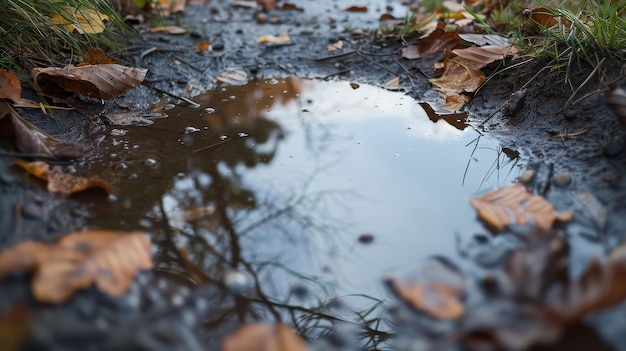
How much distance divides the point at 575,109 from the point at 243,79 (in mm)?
1424

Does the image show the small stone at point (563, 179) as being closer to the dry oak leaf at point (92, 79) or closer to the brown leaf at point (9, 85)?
the dry oak leaf at point (92, 79)

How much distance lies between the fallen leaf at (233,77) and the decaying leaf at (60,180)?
109 cm

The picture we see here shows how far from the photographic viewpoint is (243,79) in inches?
91.8

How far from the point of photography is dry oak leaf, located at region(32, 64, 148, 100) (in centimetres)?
178

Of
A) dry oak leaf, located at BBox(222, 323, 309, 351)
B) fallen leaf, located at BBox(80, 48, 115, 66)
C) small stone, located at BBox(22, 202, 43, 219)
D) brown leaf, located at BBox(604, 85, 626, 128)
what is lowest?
dry oak leaf, located at BBox(222, 323, 309, 351)

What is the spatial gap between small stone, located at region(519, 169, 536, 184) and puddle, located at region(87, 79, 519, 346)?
58 mm

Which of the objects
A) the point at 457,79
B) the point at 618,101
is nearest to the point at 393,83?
the point at 457,79

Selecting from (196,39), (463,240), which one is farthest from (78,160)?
(196,39)

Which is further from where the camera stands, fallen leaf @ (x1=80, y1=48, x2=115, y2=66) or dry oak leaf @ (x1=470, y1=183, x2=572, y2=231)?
fallen leaf @ (x1=80, y1=48, x2=115, y2=66)

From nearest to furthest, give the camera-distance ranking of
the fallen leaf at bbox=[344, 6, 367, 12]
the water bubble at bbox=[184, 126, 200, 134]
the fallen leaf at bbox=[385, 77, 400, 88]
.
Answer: the water bubble at bbox=[184, 126, 200, 134] → the fallen leaf at bbox=[385, 77, 400, 88] → the fallen leaf at bbox=[344, 6, 367, 12]

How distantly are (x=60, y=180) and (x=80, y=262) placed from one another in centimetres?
43

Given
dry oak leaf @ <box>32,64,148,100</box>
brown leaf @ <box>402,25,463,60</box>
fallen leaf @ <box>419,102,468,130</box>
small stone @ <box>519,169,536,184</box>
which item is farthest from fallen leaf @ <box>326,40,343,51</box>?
small stone @ <box>519,169,536,184</box>

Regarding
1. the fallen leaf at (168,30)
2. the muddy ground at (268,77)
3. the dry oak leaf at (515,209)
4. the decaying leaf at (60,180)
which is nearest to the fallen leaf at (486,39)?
the muddy ground at (268,77)

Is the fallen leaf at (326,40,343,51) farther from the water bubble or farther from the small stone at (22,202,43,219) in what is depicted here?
the small stone at (22,202,43,219)
